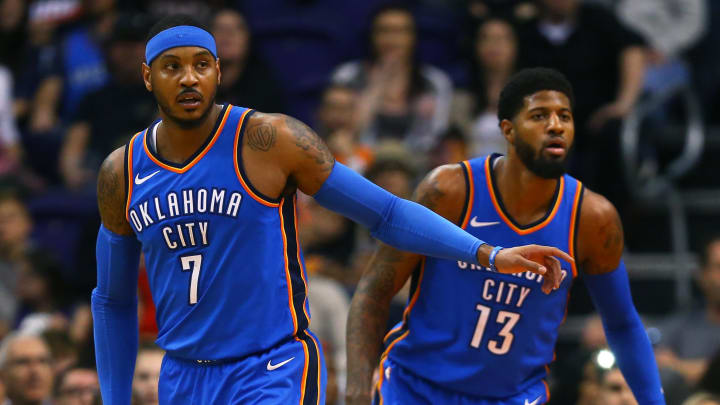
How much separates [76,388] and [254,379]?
312cm

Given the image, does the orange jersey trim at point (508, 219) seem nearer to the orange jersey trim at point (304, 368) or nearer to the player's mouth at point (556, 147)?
the player's mouth at point (556, 147)

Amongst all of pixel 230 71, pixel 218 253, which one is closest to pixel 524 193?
pixel 218 253

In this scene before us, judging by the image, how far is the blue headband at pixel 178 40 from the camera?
450 centimetres

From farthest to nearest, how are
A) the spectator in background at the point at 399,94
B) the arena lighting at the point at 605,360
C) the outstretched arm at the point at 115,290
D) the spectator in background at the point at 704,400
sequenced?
the spectator in background at the point at 399,94 < the arena lighting at the point at 605,360 < the spectator in background at the point at 704,400 < the outstretched arm at the point at 115,290

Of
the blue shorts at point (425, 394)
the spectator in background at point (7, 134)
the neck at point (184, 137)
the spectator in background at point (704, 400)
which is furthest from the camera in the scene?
the spectator in background at point (7, 134)

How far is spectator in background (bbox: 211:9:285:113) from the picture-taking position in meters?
9.62

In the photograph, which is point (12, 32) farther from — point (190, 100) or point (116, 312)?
point (190, 100)

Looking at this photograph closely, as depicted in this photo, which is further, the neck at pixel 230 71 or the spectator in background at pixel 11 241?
the neck at pixel 230 71

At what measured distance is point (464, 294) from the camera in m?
5.12

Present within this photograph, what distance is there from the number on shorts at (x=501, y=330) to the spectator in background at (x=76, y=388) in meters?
3.06

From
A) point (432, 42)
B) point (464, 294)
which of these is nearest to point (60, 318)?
point (432, 42)

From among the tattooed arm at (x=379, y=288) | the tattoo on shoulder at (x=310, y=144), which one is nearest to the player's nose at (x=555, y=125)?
the tattooed arm at (x=379, y=288)

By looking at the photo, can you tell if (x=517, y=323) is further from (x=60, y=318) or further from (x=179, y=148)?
(x=60, y=318)

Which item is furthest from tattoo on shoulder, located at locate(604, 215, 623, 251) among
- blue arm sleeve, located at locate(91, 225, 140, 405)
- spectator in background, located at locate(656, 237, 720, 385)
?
spectator in background, located at locate(656, 237, 720, 385)
